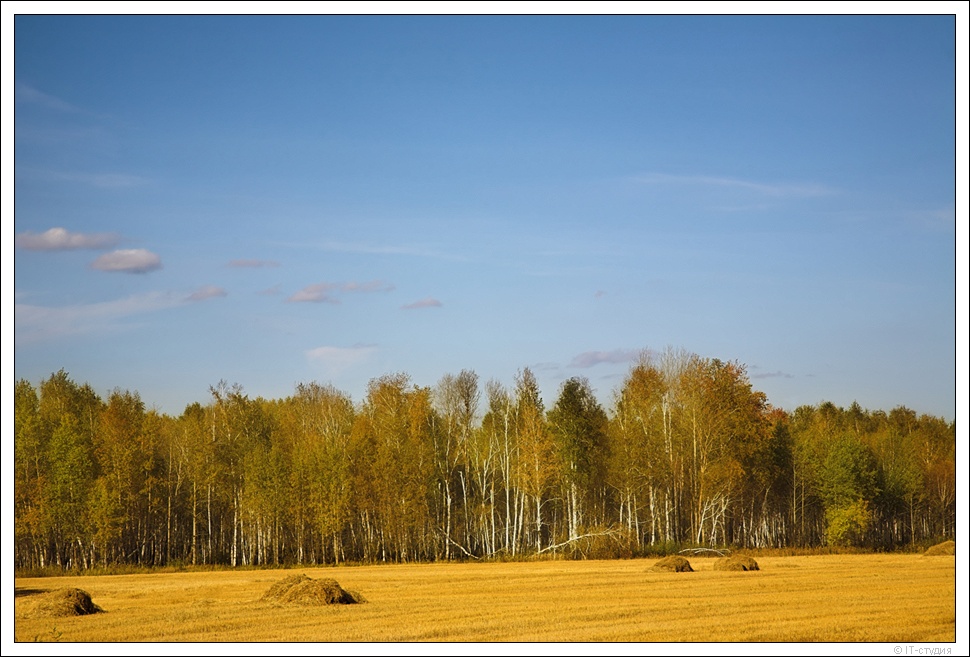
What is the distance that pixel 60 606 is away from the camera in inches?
1197

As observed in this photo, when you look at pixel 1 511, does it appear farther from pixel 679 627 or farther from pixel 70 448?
pixel 70 448

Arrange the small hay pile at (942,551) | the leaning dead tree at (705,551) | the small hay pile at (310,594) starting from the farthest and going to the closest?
the small hay pile at (942,551), the leaning dead tree at (705,551), the small hay pile at (310,594)

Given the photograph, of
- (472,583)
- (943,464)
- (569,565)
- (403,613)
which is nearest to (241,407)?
(569,565)

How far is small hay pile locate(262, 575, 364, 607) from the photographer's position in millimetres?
32741

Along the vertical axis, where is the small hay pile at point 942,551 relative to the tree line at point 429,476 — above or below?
below

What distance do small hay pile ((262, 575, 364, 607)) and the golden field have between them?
599 millimetres

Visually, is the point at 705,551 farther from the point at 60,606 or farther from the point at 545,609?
the point at 60,606

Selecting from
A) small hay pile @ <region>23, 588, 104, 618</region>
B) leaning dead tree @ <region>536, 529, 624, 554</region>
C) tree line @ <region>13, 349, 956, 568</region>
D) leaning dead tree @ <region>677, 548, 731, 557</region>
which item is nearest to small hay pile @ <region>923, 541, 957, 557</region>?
tree line @ <region>13, 349, 956, 568</region>

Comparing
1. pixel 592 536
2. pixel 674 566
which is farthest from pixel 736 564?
pixel 592 536

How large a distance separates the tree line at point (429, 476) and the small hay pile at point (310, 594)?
2571 cm

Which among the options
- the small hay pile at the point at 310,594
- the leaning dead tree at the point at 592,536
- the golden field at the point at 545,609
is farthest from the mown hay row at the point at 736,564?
the small hay pile at the point at 310,594

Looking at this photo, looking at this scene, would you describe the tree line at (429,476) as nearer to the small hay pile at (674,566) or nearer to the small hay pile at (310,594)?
the small hay pile at (674,566)

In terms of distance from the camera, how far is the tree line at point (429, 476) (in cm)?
5872

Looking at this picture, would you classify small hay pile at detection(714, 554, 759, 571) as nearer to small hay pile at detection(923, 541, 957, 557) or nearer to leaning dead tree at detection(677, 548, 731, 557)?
leaning dead tree at detection(677, 548, 731, 557)
